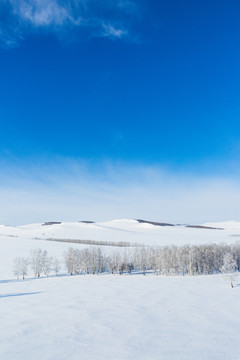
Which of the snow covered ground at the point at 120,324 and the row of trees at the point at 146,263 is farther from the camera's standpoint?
the row of trees at the point at 146,263

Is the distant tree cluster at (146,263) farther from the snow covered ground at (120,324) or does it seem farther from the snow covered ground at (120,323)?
the snow covered ground at (120,324)

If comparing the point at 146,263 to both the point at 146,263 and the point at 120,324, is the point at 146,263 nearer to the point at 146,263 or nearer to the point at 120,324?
the point at 146,263

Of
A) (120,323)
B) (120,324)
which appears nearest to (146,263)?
(120,323)

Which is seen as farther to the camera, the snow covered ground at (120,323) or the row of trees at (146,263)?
the row of trees at (146,263)

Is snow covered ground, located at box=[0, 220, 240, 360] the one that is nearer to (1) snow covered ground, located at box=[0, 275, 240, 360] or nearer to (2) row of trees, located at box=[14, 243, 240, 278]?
(1) snow covered ground, located at box=[0, 275, 240, 360]

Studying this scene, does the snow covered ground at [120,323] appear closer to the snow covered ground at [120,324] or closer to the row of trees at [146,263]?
the snow covered ground at [120,324]

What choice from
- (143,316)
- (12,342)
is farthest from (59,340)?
(143,316)

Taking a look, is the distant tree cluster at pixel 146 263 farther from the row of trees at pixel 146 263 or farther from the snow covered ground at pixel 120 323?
the snow covered ground at pixel 120 323

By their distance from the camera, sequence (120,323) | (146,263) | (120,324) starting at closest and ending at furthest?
(120,324) < (120,323) < (146,263)

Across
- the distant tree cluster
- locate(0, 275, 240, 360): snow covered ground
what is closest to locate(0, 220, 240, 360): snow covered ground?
locate(0, 275, 240, 360): snow covered ground

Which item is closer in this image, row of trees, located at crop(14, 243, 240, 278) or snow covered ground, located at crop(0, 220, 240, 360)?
snow covered ground, located at crop(0, 220, 240, 360)

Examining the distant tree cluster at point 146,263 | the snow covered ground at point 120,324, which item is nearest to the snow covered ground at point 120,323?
the snow covered ground at point 120,324

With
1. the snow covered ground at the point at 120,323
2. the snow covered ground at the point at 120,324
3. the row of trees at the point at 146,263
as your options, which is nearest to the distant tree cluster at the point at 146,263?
the row of trees at the point at 146,263

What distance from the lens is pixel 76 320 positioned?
3162 centimetres
